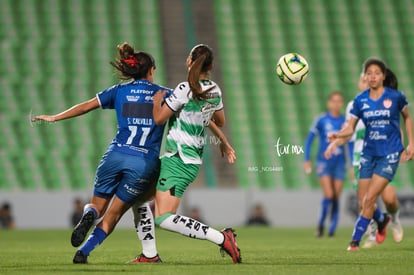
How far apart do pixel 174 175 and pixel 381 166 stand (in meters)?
3.07

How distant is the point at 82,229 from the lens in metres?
7.73

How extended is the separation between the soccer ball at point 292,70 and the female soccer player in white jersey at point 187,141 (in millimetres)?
1760

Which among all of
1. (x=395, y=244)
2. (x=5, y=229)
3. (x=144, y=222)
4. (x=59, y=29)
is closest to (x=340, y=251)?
(x=395, y=244)

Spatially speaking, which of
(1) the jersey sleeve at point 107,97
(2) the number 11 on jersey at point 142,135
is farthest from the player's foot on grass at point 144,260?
(1) the jersey sleeve at point 107,97

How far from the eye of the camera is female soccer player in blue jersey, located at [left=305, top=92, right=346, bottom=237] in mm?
15211

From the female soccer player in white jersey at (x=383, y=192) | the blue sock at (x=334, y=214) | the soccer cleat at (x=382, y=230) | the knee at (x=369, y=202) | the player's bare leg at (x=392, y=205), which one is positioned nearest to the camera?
the knee at (x=369, y=202)

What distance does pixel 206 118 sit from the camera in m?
8.09

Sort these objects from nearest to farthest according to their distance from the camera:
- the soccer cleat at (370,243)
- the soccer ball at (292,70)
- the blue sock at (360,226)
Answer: the soccer ball at (292,70)
the blue sock at (360,226)
the soccer cleat at (370,243)

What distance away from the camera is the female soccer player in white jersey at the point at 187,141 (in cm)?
782

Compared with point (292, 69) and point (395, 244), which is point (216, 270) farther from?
point (395, 244)

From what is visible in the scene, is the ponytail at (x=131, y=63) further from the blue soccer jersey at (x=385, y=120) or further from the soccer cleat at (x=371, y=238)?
the soccer cleat at (x=371, y=238)

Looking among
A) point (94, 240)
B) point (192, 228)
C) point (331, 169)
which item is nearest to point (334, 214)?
point (331, 169)

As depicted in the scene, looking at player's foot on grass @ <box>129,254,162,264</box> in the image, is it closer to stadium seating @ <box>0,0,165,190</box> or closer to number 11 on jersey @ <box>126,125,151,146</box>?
number 11 on jersey @ <box>126,125,151,146</box>

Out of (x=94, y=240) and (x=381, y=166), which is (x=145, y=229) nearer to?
(x=94, y=240)
